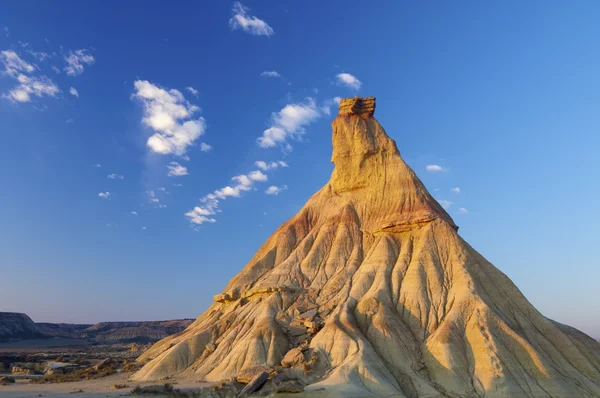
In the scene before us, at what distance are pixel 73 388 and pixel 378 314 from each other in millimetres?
28993

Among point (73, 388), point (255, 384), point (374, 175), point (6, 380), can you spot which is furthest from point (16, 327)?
point (255, 384)

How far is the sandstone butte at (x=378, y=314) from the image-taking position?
1419 inches

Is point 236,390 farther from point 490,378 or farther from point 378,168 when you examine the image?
point 378,168

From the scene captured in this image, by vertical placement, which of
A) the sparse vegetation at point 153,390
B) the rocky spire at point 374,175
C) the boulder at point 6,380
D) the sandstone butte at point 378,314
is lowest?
the sparse vegetation at point 153,390

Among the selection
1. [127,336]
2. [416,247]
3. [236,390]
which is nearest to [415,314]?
[416,247]

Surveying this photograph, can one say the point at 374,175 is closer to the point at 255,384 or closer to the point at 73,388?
the point at 255,384

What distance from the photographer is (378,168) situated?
201ft

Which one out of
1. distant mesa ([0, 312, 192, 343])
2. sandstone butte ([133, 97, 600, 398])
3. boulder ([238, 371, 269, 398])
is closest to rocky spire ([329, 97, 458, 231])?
sandstone butte ([133, 97, 600, 398])

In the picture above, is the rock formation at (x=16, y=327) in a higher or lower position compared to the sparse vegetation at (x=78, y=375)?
higher

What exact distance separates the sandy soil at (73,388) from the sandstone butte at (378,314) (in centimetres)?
326

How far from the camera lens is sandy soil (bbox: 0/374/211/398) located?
116 feet

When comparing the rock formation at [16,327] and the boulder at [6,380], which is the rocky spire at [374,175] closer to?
the boulder at [6,380]

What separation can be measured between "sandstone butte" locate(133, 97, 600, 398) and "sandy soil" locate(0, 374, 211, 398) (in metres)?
3.26

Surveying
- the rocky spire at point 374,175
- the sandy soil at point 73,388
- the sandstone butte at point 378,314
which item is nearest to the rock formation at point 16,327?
the sandstone butte at point 378,314
